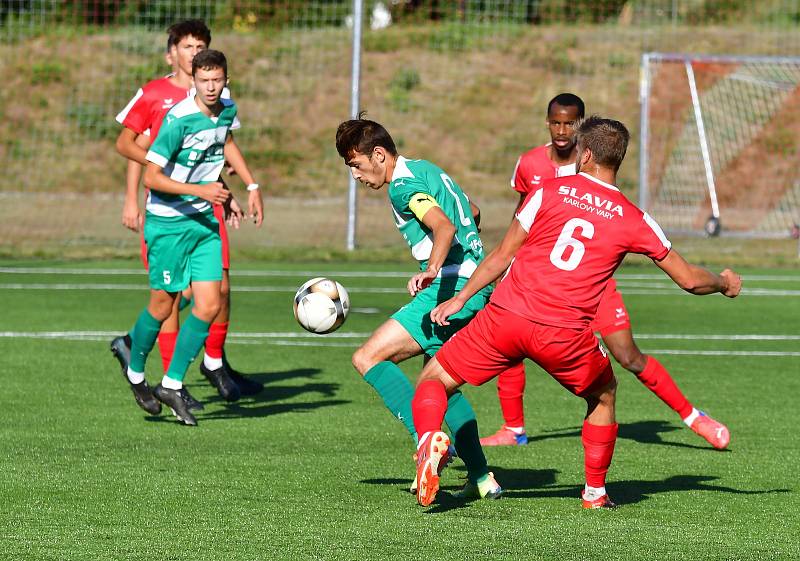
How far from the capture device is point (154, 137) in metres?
8.96

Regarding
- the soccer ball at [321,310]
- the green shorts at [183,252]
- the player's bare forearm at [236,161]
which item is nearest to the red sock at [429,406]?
the soccer ball at [321,310]

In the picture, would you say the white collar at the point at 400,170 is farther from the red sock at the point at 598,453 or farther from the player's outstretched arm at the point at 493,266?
the red sock at the point at 598,453

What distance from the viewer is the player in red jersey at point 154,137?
863cm

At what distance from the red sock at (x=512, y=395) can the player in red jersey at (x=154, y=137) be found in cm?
200

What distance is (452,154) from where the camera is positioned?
91.8 feet

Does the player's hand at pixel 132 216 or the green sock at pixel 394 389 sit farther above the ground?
the player's hand at pixel 132 216

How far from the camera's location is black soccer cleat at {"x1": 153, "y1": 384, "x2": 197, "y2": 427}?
25.8 ft

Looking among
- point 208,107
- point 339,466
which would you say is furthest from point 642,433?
point 208,107

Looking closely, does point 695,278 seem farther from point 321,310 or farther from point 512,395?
point 321,310

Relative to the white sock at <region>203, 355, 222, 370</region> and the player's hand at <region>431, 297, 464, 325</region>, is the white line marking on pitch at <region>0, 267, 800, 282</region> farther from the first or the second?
the player's hand at <region>431, 297, 464, 325</region>

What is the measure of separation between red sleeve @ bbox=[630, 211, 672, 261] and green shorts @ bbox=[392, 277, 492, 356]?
1.01 meters

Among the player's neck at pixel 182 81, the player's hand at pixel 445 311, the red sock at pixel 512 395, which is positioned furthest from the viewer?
the player's neck at pixel 182 81

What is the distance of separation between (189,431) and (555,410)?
236cm

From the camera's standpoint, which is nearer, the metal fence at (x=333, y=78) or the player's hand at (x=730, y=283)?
the player's hand at (x=730, y=283)
